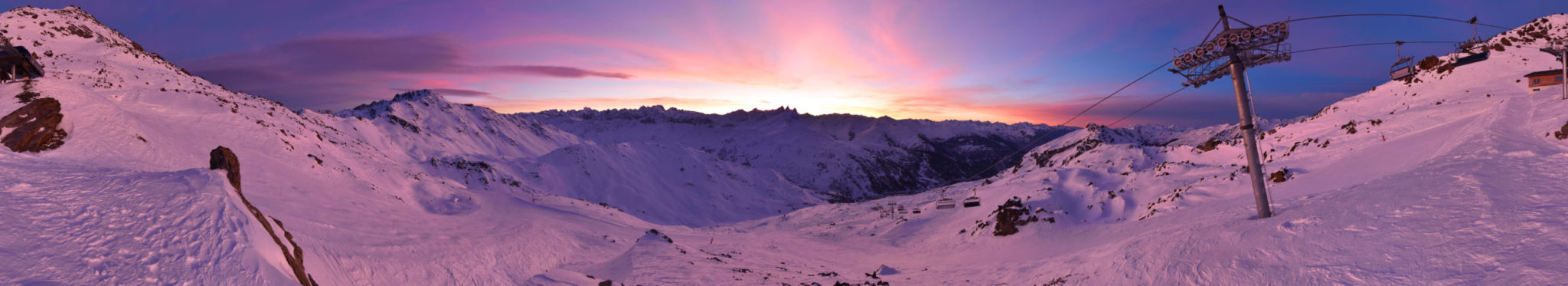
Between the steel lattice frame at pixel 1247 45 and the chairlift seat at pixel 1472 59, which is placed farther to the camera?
the chairlift seat at pixel 1472 59

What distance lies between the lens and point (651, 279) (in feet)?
91.6

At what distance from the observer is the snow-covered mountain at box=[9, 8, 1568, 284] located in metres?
13.2

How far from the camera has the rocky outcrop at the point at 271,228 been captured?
1470 centimetres

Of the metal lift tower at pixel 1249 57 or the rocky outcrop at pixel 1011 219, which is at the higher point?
the metal lift tower at pixel 1249 57

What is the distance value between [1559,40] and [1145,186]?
22.7 metres

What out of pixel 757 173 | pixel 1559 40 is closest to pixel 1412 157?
pixel 1559 40

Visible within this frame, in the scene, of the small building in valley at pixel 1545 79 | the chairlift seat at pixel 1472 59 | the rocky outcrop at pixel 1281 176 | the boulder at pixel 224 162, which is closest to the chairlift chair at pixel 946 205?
the rocky outcrop at pixel 1281 176

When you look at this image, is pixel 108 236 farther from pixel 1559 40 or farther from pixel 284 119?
pixel 1559 40

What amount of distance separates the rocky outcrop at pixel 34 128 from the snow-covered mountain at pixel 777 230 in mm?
123

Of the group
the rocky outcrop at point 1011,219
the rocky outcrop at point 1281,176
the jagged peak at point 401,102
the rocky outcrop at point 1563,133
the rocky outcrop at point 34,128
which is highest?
the jagged peak at point 401,102

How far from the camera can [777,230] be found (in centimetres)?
7281

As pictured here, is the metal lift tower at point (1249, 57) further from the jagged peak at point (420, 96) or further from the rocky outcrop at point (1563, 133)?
the jagged peak at point (420, 96)

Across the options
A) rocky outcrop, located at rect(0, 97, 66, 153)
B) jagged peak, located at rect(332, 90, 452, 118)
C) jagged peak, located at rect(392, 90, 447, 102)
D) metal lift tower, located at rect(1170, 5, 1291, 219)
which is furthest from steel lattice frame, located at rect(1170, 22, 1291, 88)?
jagged peak, located at rect(392, 90, 447, 102)

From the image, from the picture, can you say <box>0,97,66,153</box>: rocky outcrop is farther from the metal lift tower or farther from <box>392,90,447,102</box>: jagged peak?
<box>392,90,447,102</box>: jagged peak
